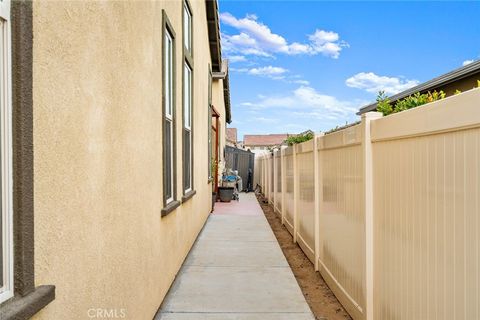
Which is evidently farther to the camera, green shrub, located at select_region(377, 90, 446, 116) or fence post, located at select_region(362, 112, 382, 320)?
fence post, located at select_region(362, 112, 382, 320)

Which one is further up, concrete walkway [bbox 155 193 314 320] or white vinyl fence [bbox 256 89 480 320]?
white vinyl fence [bbox 256 89 480 320]

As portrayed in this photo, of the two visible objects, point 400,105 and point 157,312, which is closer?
point 400,105

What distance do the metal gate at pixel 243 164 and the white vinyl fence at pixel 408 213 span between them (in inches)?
598

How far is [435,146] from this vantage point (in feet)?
7.57

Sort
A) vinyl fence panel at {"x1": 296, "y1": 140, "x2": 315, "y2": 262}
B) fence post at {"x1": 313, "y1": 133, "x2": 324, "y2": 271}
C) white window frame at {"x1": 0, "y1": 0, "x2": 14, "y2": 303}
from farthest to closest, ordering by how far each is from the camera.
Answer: vinyl fence panel at {"x1": 296, "y1": 140, "x2": 315, "y2": 262}, fence post at {"x1": 313, "y1": 133, "x2": 324, "y2": 271}, white window frame at {"x1": 0, "y1": 0, "x2": 14, "y2": 303}

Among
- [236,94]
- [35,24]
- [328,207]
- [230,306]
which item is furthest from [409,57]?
[35,24]

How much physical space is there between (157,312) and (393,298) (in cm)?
225

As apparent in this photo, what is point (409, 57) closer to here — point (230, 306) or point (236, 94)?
point (236, 94)

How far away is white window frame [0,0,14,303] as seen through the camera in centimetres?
141

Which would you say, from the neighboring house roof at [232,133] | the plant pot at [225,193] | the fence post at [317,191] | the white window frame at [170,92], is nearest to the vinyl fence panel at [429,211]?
the fence post at [317,191]

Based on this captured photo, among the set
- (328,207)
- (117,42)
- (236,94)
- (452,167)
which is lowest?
(328,207)

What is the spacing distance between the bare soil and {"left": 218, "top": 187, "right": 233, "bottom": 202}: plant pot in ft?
20.7

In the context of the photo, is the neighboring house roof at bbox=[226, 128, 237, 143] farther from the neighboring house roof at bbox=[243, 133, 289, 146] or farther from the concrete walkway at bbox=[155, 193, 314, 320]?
the concrete walkway at bbox=[155, 193, 314, 320]

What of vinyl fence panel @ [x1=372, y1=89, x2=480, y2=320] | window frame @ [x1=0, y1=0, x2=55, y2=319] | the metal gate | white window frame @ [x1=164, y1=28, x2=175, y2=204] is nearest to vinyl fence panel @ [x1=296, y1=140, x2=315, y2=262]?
white window frame @ [x1=164, y1=28, x2=175, y2=204]
